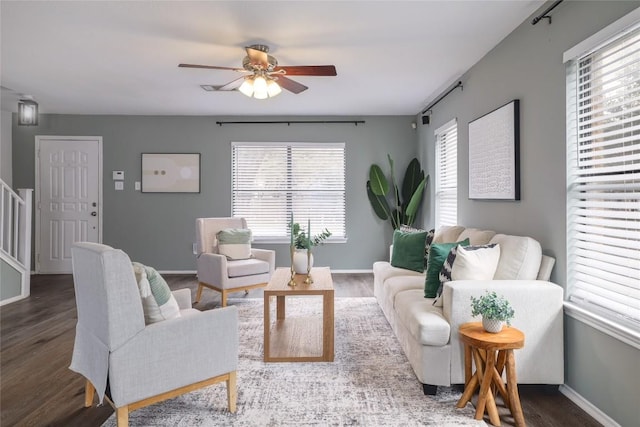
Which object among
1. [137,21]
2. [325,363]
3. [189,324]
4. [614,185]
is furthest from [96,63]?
[614,185]

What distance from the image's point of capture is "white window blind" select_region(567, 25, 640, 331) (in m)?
1.85

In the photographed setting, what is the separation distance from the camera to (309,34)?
2.98 m

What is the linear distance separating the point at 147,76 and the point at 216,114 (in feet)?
5.77

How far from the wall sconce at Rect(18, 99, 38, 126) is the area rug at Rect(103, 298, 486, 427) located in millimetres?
4019

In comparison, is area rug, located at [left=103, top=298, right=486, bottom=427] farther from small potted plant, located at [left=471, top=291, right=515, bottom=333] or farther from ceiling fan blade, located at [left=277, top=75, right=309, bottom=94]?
ceiling fan blade, located at [left=277, top=75, right=309, bottom=94]

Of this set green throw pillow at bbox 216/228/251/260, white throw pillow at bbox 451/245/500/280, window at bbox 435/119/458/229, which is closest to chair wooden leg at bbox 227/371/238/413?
white throw pillow at bbox 451/245/500/280

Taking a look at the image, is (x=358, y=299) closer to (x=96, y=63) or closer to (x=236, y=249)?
(x=236, y=249)

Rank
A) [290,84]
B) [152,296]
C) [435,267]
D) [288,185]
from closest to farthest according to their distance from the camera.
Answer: [152,296]
[435,267]
[290,84]
[288,185]

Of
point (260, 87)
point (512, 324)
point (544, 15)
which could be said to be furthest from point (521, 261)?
point (260, 87)

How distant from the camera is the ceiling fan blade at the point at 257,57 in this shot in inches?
114

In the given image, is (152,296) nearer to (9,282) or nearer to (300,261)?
(300,261)

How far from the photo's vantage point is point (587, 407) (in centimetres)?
205

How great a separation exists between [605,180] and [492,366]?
1.16 m

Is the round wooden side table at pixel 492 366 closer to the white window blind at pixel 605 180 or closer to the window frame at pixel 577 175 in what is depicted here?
the window frame at pixel 577 175
